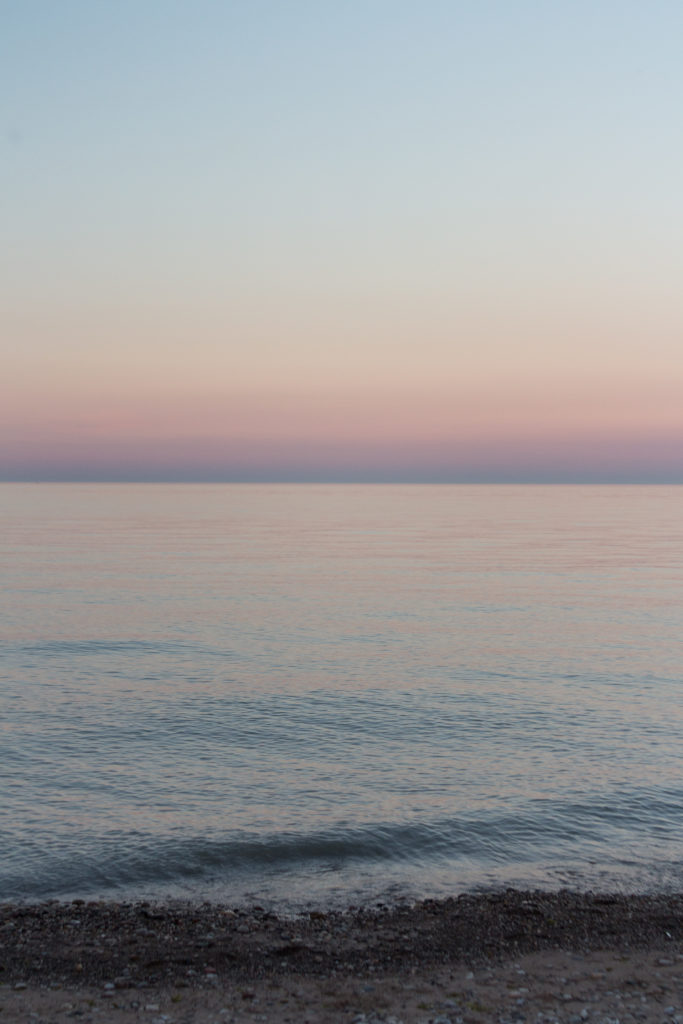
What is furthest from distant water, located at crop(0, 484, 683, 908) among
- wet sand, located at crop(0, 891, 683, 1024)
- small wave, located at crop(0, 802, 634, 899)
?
wet sand, located at crop(0, 891, 683, 1024)

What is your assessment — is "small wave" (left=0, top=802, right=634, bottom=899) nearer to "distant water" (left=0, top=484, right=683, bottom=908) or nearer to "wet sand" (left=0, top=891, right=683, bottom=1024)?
"distant water" (left=0, top=484, right=683, bottom=908)

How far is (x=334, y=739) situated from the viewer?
79.0ft

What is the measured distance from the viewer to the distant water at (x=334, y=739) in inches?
639

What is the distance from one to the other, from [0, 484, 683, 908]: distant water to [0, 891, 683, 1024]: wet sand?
128cm

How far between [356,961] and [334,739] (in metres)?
12.2

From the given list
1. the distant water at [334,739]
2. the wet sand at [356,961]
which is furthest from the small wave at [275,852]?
the wet sand at [356,961]

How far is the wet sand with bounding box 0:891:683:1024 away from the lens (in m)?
10.6

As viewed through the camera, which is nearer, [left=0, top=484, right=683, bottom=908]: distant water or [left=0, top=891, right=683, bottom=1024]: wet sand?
[left=0, top=891, right=683, bottom=1024]: wet sand

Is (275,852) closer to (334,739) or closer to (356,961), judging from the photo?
(356,961)

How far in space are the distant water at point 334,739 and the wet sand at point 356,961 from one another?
128 centimetres

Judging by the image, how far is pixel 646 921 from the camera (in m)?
13.6

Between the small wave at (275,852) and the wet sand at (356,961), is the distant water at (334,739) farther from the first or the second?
the wet sand at (356,961)

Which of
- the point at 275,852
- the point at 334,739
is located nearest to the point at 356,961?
the point at 275,852

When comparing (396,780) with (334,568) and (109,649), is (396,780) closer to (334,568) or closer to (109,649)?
(109,649)
